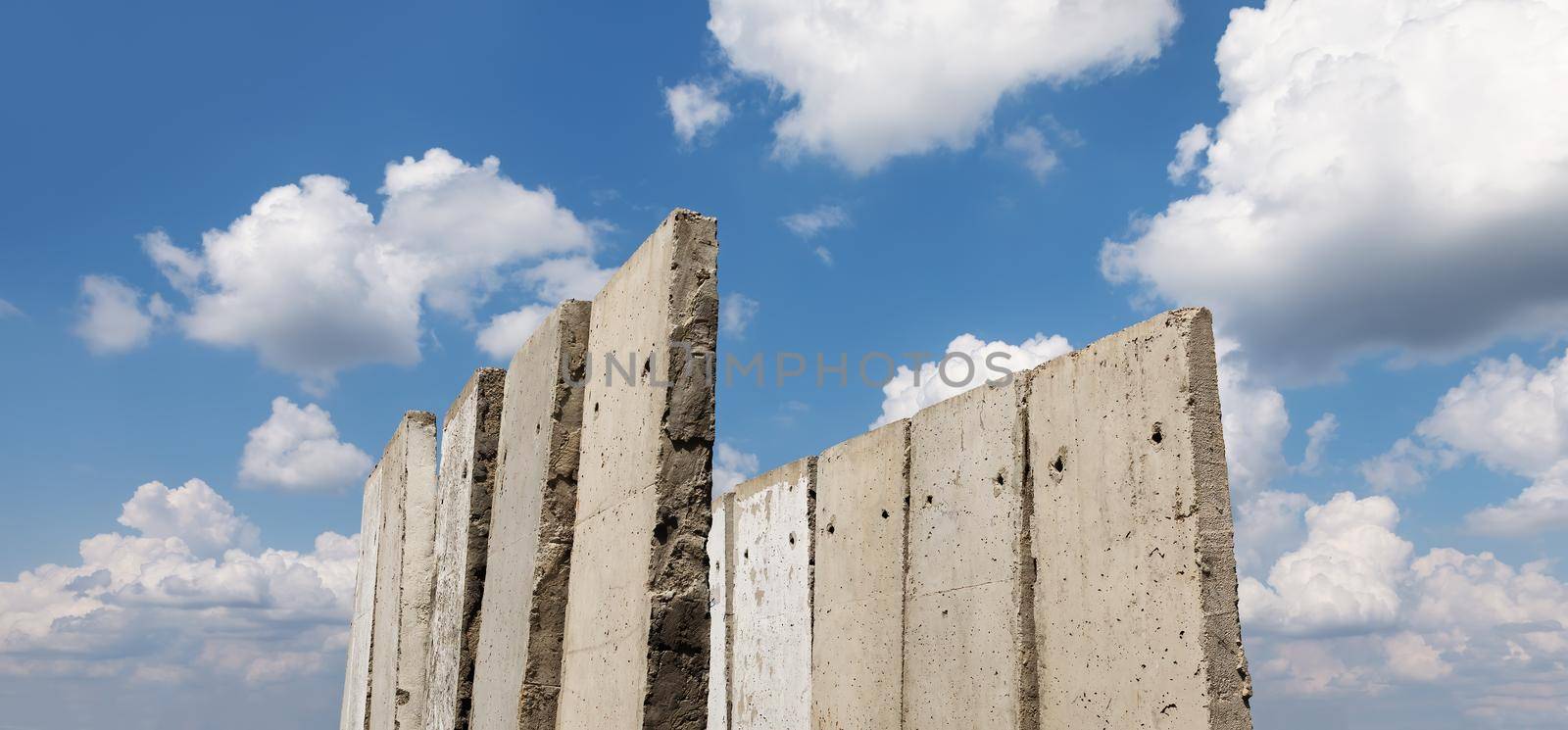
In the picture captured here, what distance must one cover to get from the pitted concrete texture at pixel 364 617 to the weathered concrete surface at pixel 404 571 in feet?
0.48

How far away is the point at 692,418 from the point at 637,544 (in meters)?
0.37

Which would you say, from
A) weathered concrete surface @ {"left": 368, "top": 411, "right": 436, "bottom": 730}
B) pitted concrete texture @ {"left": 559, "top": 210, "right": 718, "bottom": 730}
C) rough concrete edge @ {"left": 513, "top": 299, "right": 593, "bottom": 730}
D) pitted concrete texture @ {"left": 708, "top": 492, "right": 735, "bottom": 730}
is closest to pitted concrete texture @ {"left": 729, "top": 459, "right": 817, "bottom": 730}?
pitted concrete texture @ {"left": 708, "top": 492, "right": 735, "bottom": 730}

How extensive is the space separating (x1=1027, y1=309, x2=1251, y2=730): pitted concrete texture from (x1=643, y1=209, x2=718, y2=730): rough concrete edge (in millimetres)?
1741

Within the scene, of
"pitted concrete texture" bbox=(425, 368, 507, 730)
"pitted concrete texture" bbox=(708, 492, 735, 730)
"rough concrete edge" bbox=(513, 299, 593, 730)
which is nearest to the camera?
"rough concrete edge" bbox=(513, 299, 593, 730)

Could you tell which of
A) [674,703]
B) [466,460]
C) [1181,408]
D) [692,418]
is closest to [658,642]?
[674,703]

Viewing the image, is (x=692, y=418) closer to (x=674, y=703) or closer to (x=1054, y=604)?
(x=674, y=703)

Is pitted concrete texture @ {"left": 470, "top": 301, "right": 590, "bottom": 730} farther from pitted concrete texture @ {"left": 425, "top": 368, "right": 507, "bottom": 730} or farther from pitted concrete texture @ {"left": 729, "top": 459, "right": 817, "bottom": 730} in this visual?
pitted concrete texture @ {"left": 729, "top": 459, "right": 817, "bottom": 730}

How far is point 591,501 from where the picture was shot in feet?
12.4

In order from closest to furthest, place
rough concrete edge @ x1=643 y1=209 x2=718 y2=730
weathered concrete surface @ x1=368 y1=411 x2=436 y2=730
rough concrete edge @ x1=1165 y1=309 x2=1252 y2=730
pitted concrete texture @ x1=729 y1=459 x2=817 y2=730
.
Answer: rough concrete edge @ x1=643 y1=209 x2=718 y2=730, rough concrete edge @ x1=1165 y1=309 x2=1252 y2=730, weathered concrete surface @ x1=368 y1=411 x2=436 y2=730, pitted concrete texture @ x1=729 y1=459 x2=817 y2=730

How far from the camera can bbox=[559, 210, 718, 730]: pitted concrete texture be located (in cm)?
318

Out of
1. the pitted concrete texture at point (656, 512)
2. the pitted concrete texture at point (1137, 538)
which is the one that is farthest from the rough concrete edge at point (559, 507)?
the pitted concrete texture at point (1137, 538)

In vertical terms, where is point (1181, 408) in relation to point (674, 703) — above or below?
above

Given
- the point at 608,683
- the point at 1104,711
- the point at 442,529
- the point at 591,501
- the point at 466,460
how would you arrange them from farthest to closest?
the point at 442,529
the point at 466,460
the point at 1104,711
the point at 591,501
the point at 608,683

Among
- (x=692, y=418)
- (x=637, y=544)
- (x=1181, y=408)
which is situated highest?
(x=1181, y=408)
